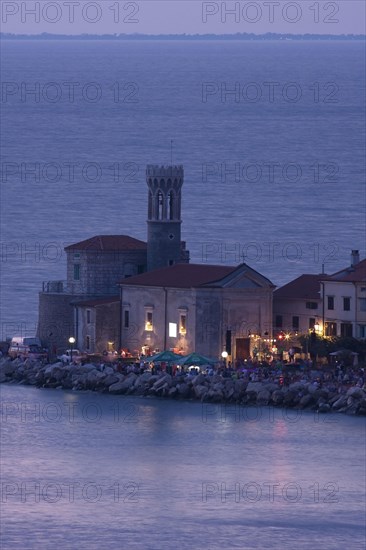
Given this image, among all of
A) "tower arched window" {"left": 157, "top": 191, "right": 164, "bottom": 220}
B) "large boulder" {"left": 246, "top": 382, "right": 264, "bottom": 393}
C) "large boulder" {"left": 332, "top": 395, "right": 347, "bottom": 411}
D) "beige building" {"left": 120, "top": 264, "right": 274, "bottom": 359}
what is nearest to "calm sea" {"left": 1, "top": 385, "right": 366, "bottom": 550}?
"large boulder" {"left": 246, "top": 382, "right": 264, "bottom": 393}

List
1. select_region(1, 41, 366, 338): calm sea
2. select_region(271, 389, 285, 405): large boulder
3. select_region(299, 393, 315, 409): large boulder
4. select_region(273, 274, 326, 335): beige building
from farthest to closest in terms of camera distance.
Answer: select_region(1, 41, 366, 338): calm sea
select_region(273, 274, 326, 335): beige building
select_region(271, 389, 285, 405): large boulder
select_region(299, 393, 315, 409): large boulder

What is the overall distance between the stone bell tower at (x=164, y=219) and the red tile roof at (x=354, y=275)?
5.34 metres

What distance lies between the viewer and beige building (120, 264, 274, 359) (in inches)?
2763

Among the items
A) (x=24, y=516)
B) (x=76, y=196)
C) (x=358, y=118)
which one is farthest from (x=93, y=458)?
(x=358, y=118)

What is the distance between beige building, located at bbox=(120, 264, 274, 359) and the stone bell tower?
2.64 metres

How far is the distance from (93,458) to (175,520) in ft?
24.3

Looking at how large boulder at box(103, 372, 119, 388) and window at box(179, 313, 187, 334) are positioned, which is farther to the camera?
window at box(179, 313, 187, 334)

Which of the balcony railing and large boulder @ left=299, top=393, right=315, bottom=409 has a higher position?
the balcony railing

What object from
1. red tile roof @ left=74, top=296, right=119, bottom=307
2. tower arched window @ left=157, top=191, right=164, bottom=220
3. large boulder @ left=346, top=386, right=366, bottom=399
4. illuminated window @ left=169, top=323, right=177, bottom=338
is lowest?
large boulder @ left=346, top=386, right=366, bottom=399

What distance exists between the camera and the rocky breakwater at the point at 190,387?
2549 inches

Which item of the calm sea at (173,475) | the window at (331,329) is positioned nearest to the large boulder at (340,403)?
the calm sea at (173,475)

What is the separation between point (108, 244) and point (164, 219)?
70.0 inches

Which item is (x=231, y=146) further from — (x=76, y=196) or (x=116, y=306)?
(x=116, y=306)

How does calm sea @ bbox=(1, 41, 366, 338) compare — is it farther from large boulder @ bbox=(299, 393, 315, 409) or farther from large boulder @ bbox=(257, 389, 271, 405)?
large boulder @ bbox=(299, 393, 315, 409)
